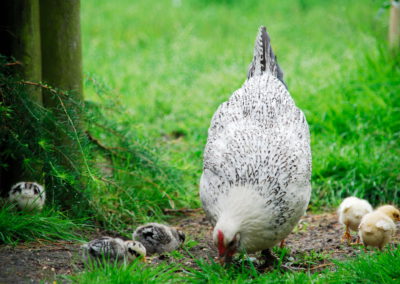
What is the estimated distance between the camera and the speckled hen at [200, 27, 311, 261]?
12.3ft

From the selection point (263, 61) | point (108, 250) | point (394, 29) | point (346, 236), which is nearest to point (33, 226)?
point (108, 250)

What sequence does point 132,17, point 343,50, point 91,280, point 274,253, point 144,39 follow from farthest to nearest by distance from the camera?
point 132,17 → point 144,39 → point 343,50 → point 274,253 → point 91,280

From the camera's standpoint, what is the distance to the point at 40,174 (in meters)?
4.75

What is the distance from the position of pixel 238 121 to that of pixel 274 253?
41.0 inches

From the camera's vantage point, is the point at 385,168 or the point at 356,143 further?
the point at 356,143

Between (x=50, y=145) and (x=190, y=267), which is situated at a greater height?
(x=50, y=145)

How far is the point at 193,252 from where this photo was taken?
4.58 metres

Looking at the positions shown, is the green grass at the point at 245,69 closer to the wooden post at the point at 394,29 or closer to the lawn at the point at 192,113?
the lawn at the point at 192,113

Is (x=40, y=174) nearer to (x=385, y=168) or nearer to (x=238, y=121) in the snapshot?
(x=238, y=121)

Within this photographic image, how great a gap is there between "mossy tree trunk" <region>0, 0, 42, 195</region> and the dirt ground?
0.84m

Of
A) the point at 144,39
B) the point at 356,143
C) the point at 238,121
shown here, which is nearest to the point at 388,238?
the point at 238,121

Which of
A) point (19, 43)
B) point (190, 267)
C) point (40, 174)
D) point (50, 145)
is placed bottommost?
point (190, 267)

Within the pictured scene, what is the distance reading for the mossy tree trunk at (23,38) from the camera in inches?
178

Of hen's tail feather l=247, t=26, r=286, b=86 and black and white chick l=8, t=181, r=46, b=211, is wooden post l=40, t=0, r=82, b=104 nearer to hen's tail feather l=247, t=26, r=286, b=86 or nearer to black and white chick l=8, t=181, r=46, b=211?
black and white chick l=8, t=181, r=46, b=211
